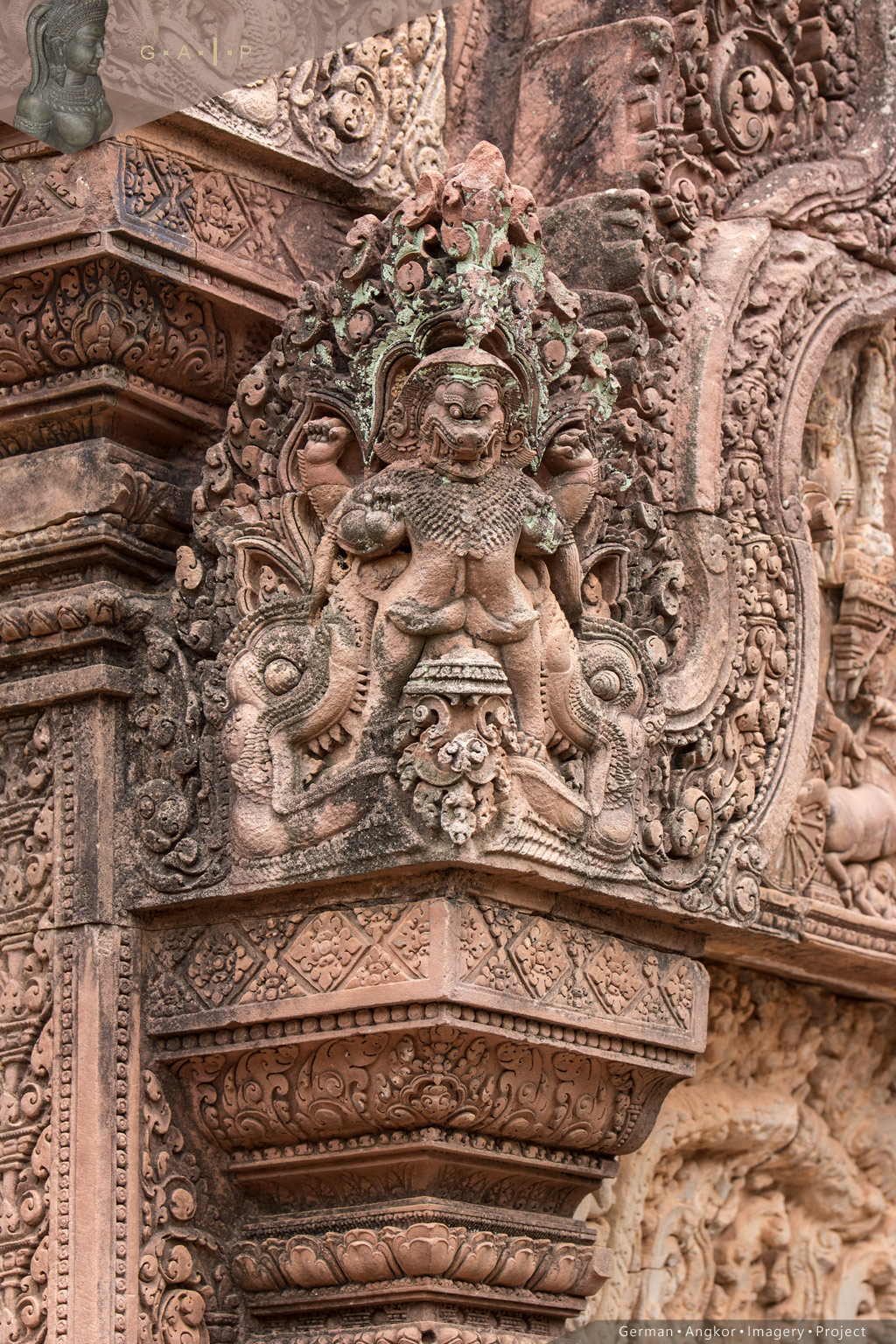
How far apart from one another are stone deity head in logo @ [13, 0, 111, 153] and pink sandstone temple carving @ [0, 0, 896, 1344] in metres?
0.03

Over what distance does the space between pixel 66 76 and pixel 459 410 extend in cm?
98

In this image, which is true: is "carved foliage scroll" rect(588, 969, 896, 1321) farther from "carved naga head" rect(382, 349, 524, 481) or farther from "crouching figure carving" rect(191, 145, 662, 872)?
"carved naga head" rect(382, 349, 524, 481)

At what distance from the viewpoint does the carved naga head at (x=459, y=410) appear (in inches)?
175

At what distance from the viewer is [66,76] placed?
4.66m

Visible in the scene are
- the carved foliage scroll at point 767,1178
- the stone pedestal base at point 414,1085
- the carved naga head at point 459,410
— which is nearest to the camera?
the carved naga head at point 459,410

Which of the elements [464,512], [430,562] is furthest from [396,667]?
[464,512]

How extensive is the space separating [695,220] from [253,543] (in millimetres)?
1275

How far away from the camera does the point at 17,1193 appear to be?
484 centimetres

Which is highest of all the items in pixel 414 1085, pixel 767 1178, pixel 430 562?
pixel 430 562

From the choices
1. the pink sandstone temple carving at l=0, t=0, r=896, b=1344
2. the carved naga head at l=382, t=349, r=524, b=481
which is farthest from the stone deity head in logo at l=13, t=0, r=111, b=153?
the carved naga head at l=382, t=349, r=524, b=481

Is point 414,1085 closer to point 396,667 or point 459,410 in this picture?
point 396,667

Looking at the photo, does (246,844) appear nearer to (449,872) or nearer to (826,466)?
(449,872)

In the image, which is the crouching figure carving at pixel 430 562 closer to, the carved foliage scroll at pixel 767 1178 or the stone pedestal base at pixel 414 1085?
the stone pedestal base at pixel 414 1085

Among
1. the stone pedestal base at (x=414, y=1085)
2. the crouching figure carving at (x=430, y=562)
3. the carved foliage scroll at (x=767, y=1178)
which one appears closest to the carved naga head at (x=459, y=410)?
the crouching figure carving at (x=430, y=562)
